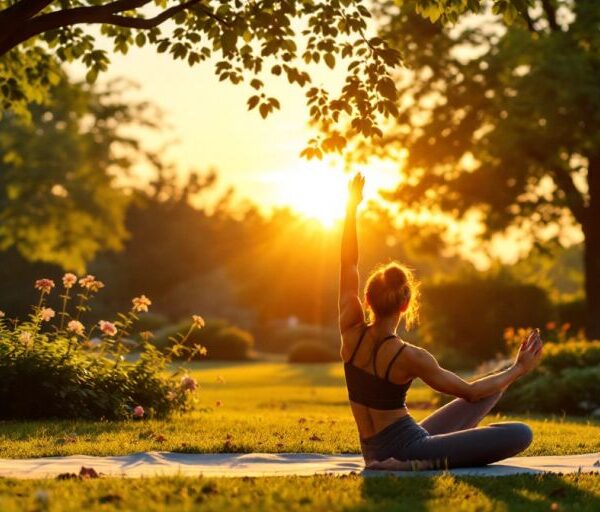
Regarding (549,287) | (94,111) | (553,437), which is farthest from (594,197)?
(94,111)

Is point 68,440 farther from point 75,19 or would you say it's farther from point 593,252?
point 593,252

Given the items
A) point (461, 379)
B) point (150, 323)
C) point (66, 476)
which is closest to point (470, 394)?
point (461, 379)

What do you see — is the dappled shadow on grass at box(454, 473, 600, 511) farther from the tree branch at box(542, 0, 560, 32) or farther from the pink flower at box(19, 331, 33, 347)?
the tree branch at box(542, 0, 560, 32)

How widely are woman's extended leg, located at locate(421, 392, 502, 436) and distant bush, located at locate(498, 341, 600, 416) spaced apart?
946 cm

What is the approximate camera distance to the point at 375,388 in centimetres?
744

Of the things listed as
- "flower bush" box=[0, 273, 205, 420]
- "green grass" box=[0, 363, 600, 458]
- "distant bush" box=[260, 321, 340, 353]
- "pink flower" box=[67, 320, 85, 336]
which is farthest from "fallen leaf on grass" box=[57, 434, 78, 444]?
"distant bush" box=[260, 321, 340, 353]

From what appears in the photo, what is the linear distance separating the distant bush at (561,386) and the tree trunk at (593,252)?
30.4 feet

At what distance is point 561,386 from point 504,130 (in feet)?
33.4

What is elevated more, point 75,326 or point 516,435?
point 75,326

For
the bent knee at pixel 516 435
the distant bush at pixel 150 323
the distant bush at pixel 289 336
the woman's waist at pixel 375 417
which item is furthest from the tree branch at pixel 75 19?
the distant bush at pixel 289 336

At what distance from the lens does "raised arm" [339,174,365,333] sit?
7.63m

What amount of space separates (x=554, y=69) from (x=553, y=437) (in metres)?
14.6

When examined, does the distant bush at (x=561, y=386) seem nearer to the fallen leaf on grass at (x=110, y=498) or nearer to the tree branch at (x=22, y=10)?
the tree branch at (x=22, y=10)

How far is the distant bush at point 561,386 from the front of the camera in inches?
680
